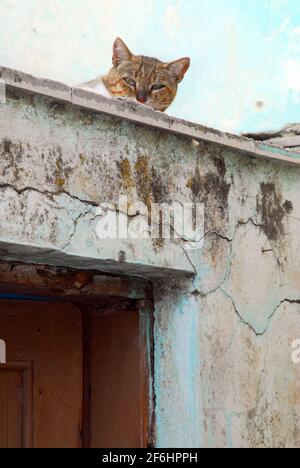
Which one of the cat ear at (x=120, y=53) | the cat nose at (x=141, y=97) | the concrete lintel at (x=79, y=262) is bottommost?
the concrete lintel at (x=79, y=262)

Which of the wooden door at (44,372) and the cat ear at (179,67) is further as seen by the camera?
the cat ear at (179,67)

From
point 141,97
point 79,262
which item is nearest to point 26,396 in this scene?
point 79,262

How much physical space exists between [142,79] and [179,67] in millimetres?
192

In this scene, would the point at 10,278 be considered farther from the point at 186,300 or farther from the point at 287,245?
the point at 287,245

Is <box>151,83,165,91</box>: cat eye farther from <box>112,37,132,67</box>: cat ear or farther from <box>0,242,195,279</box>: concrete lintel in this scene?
<box>0,242,195,279</box>: concrete lintel

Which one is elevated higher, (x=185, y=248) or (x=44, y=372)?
(x=185, y=248)

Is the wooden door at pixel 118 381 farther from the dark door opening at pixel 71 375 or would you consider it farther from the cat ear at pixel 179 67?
the cat ear at pixel 179 67

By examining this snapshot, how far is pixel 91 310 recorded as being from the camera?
138 inches

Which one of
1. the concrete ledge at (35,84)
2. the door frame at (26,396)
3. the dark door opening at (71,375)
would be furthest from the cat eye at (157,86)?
the concrete ledge at (35,84)

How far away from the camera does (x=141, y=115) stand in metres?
2.94

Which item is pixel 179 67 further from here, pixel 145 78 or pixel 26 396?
pixel 26 396

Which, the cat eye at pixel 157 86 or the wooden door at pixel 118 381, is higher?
the cat eye at pixel 157 86

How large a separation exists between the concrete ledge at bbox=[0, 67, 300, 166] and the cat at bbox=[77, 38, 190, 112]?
1.55 m

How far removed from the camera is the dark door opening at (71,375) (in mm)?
3299
